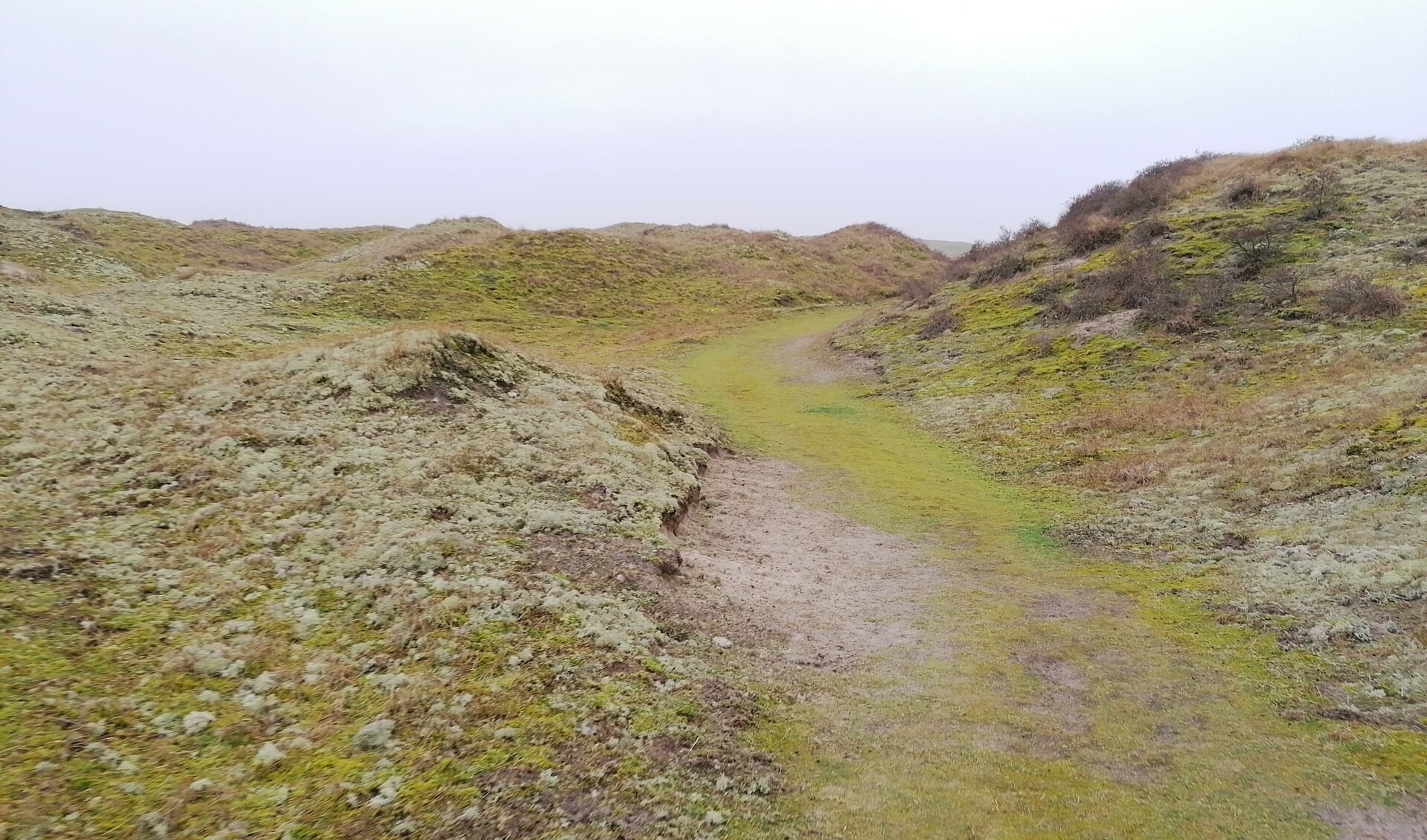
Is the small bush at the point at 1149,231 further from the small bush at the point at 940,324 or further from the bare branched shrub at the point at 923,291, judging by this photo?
the bare branched shrub at the point at 923,291

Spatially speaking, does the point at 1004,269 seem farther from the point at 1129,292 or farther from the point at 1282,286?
the point at 1282,286

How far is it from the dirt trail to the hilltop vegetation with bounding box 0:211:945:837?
1187mm

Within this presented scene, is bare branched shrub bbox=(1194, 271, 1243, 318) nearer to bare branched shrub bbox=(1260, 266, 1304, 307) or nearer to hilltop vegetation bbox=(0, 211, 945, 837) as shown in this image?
bare branched shrub bbox=(1260, 266, 1304, 307)

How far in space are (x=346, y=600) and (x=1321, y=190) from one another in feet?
133

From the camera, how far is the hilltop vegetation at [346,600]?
16.6 feet

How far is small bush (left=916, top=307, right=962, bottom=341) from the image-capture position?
33.8 m

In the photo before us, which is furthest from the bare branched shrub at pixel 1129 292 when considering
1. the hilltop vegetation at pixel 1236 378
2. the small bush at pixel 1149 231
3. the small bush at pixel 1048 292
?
the small bush at pixel 1149 231

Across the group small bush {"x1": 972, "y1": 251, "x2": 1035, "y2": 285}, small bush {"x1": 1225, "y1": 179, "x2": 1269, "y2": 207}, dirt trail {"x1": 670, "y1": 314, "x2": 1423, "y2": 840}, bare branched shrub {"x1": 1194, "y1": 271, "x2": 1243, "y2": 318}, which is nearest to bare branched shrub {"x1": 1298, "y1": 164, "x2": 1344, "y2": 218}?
small bush {"x1": 1225, "y1": 179, "x2": 1269, "y2": 207}

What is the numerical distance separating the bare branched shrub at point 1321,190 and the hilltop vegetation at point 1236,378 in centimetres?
13

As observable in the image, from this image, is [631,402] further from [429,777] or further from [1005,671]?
[429,777]

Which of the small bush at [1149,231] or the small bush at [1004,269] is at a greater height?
the small bush at [1149,231]

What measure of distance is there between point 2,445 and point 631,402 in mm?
11884

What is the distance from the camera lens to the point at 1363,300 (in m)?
21.1

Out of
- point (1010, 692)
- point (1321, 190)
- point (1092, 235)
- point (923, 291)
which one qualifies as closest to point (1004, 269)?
point (1092, 235)
